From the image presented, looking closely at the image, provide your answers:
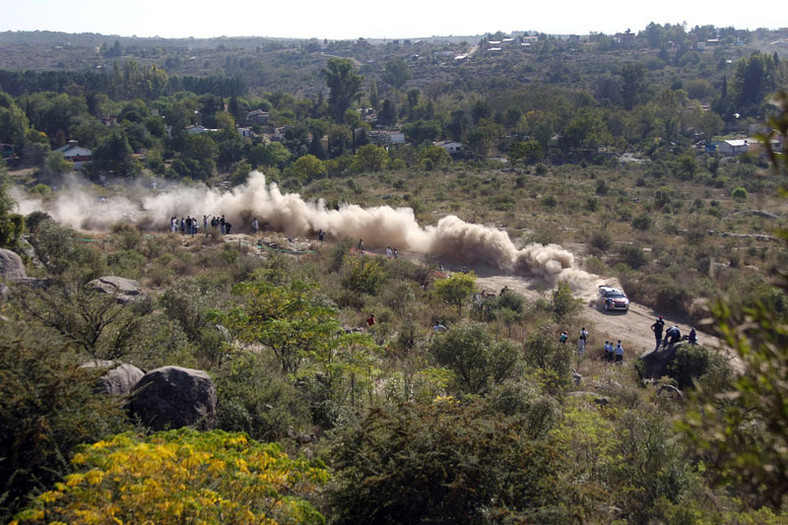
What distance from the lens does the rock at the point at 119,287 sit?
18094mm

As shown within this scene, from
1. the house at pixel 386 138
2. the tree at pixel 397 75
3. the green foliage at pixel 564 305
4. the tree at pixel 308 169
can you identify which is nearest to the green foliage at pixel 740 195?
the green foliage at pixel 564 305

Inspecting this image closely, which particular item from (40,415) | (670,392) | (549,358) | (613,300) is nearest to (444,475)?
(40,415)

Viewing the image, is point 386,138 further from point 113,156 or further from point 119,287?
point 119,287

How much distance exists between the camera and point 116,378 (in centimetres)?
934

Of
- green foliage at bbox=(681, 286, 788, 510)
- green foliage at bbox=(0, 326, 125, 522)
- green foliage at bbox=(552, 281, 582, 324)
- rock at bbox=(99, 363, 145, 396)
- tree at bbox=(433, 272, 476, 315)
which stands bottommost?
green foliage at bbox=(552, 281, 582, 324)

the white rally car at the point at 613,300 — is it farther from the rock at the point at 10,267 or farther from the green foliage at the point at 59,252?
the rock at the point at 10,267

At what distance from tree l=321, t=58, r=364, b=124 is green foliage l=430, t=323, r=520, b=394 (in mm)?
99312

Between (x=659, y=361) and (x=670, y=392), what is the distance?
2.58m

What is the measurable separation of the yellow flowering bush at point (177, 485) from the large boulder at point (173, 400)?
4.43ft

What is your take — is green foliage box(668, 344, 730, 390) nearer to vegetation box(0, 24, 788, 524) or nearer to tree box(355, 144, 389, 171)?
vegetation box(0, 24, 788, 524)

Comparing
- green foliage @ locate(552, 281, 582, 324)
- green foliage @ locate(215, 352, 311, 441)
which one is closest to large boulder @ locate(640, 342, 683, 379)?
green foliage @ locate(552, 281, 582, 324)

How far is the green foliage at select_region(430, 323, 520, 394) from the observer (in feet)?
44.9

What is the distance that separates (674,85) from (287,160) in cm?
8050

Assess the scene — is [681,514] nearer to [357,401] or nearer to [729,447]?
[729,447]
